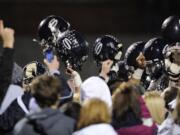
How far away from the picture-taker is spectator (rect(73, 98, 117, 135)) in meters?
6.01

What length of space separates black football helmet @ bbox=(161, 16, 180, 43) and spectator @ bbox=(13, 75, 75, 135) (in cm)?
213

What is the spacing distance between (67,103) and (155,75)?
183 cm

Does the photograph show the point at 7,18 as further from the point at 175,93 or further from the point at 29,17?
the point at 175,93

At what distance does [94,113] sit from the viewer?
6.03 meters

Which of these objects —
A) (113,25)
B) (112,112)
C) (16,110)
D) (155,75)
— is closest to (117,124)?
(112,112)

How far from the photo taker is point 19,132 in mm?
5973

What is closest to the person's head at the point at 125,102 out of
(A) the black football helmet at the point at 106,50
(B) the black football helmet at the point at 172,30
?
(A) the black football helmet at the point at 106,50

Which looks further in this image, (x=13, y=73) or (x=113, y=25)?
(x=113, y=25)

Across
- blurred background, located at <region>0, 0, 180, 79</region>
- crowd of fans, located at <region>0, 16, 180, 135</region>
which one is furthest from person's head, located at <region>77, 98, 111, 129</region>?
blurred background, located at <region>0, 0, 180, 79</region>

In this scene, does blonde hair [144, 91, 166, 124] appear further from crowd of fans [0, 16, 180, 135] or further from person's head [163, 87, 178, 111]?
person's head [163, 87, 178, 111]

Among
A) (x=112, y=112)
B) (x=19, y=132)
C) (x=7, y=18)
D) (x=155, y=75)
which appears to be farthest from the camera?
(x=7, y=18)

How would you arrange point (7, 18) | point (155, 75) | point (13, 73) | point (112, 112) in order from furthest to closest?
point (7, 18)
point (155, 75)
point (13, 73)
point (112, 112)

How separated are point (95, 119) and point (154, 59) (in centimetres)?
213

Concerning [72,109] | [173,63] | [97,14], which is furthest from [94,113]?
[97,14]
